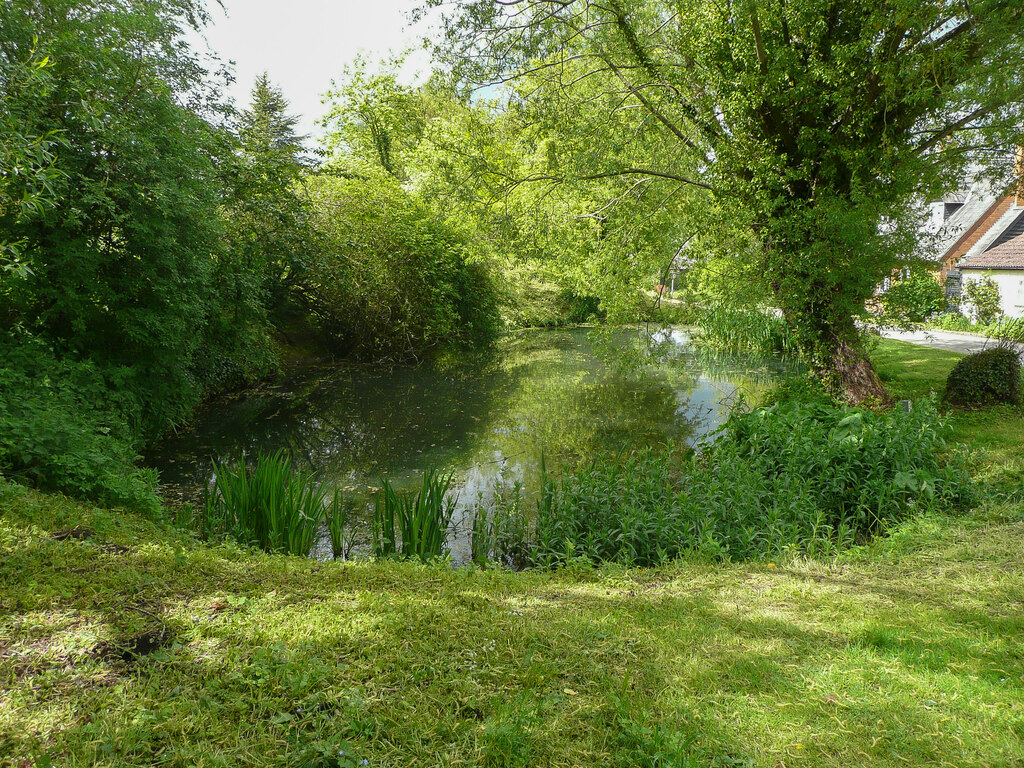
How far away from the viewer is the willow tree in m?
7.58

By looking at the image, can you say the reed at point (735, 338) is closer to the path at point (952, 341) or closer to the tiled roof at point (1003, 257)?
the path at point (952, 341)

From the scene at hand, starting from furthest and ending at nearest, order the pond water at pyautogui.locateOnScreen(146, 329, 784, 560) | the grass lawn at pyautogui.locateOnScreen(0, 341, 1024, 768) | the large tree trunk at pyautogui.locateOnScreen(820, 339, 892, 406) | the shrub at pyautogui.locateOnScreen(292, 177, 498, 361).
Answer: the shrub at pyautogui.locateOnScreen(292, 177, 498, 361), the large tree trunk at pyautogui.locateOnScreen(820, 339, 892, 406), the pond water at pyautogui.locateOnScreen(146, 329, 784, 560), the grass lawn at pyautogui.locateOnScreen(0, 341, 1024, 768)

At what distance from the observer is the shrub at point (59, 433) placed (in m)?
4.94

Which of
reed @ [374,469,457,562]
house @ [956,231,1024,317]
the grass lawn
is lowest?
reed @ [374,469,457,562]

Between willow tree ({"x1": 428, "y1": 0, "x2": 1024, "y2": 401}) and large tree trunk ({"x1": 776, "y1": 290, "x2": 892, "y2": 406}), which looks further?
large tree trunk ({"x1": 776, "y1": 290, "x2": 892, "y2": 406})

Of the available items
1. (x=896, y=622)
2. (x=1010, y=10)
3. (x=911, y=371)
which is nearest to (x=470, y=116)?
(x=1010, y=10)

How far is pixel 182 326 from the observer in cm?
777

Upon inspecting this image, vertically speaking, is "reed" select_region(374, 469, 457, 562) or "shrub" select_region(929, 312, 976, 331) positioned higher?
"shrub" select_region(929, 312, 976, 331)

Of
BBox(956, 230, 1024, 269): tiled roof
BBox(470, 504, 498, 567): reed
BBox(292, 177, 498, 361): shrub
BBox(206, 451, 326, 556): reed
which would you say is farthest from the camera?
BBox(956, 230, 1024, 269): tiled roof

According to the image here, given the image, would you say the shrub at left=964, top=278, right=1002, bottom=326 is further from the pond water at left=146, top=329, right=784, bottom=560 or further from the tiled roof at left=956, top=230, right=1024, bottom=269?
the pond water at left=146, top=329, right=784, bottom=560

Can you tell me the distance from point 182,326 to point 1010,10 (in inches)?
424

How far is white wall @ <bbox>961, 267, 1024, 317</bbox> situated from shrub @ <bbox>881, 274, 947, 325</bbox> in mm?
15713

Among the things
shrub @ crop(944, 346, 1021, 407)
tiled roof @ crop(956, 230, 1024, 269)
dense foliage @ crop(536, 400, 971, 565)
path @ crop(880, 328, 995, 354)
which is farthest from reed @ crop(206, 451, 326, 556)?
tiled roof @ crop(956, 230, 1024, 269)

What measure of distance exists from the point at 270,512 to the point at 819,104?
8.97 meters
